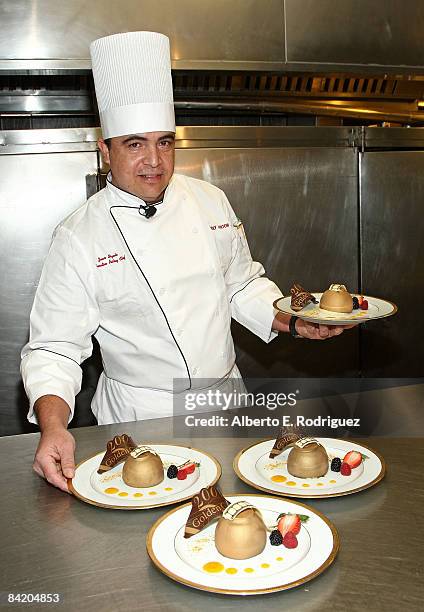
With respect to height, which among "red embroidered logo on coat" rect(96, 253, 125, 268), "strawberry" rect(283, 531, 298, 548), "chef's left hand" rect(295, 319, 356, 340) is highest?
"red embroidered logo on coat" rect(96, 253, 125, 268)

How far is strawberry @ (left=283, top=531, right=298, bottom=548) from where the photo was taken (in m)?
1.12

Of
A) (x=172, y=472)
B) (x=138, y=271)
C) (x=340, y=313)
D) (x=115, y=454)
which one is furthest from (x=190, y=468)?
(x=138, y=271)

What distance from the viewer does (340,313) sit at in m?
1.83

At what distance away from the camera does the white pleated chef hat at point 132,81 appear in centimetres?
199

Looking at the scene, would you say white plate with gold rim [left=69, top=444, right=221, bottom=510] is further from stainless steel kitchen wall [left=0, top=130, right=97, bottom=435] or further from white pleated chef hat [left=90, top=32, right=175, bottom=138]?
stainless steel kitchen wall [left=0, top=130, right=97, bottom=435]

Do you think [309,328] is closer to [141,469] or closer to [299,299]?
[299,299]

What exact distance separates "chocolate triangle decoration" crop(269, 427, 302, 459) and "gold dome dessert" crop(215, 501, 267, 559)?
34 cm

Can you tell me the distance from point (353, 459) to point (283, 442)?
0.15m

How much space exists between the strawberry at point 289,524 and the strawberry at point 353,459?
301mm

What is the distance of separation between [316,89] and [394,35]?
0.43m

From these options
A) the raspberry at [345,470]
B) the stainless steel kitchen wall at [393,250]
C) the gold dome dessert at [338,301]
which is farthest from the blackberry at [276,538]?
the stainless steel kitchen wall at [393,250]

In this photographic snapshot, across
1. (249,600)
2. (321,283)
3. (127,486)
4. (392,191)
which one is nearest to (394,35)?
(392,191)

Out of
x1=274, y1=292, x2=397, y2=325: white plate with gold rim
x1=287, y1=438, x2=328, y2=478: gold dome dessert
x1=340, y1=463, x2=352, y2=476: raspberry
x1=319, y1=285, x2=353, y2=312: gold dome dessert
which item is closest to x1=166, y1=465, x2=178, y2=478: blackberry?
x1=287, y1=438, x2=328, y2=478: gold dome dessert

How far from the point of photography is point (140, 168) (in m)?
1.95
